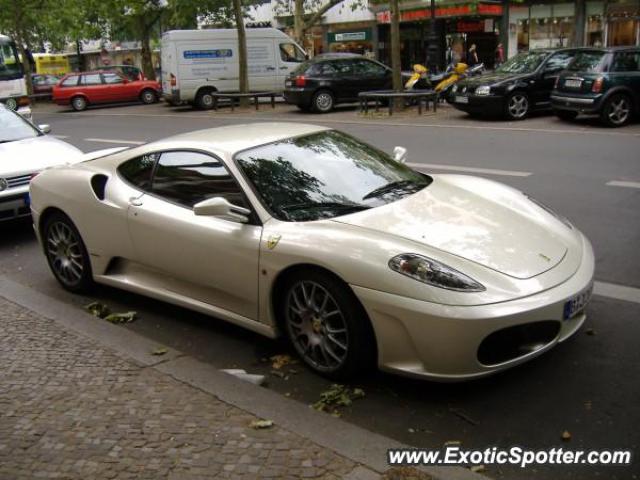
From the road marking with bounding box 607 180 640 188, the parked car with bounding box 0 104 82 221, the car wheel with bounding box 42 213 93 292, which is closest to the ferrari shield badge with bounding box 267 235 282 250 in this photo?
the car wheel with bounding box 42 213 93 292

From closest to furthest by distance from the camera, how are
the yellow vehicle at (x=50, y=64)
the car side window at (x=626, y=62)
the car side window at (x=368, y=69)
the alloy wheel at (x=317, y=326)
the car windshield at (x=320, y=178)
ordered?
the alloy wheel at (x=317, y=326), the car windshield at (x=320, y=178), the car side window at (x=626, y=62), the car side window at (x=368, y=69), the yellow vehicle at (x=50, y=64)

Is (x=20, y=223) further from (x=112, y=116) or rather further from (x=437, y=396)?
(x=112, y=116)

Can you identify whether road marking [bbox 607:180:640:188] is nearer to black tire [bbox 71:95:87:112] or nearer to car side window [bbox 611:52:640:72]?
car side window [bbox 611:52:640:72]

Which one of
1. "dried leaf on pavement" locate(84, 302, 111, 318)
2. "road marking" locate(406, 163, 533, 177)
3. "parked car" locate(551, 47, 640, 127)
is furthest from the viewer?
"parked car" locate(551, 47, 640, 127)

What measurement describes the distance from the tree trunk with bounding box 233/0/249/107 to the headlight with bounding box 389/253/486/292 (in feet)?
67.9

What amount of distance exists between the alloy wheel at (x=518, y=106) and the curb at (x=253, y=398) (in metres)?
12.9

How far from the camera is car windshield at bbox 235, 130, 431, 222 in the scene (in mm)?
4316

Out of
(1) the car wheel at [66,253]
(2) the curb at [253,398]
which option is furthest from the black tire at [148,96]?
(2) the curb at [253,398]

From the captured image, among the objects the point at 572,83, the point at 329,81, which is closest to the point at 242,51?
the point at 329,81

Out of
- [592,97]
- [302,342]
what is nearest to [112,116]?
[592,97]

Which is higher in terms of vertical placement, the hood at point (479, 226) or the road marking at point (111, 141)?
the hood at point (479, 226)

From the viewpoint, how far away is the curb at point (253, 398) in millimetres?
3098

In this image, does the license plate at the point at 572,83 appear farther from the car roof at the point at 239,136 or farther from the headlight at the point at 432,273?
the headlight at the point at 432,273

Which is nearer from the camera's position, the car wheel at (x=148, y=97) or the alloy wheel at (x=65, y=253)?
the alloy wheel at (x=65, y=253)
